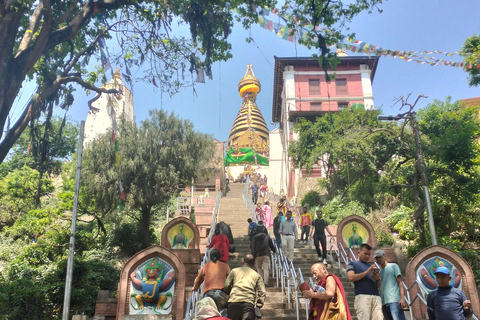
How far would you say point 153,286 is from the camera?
821 centimetres

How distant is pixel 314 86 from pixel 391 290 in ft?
108

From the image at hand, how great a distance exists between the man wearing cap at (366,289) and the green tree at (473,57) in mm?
9113

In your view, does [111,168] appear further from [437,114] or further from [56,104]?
[437,114]

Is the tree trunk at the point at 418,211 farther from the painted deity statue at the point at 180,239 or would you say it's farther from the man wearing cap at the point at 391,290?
the man wearing cap at the point at 391,290

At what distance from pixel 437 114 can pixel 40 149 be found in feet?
66.4

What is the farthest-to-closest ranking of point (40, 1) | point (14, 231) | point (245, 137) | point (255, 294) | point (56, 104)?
point (245, 137) < point (14, 231) < point (56, 104) < point (40, 1) < point (255, 294)

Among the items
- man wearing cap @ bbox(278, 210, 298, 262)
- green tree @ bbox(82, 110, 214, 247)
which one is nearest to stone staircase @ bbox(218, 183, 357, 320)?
man wearing cap @ bbox(278, 210, 298, 262)

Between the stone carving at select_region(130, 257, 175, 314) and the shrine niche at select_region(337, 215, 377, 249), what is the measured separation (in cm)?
503

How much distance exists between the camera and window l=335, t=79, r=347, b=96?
36.6 m

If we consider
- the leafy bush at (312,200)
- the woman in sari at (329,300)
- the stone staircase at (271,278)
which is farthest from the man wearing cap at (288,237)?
the leafy bush at (312,200)

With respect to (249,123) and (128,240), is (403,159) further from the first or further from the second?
(249,123)

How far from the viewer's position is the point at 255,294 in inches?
204

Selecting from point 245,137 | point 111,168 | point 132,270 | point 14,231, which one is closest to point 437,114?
point 111,168

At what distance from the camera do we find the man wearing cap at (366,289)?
17.1 feet
